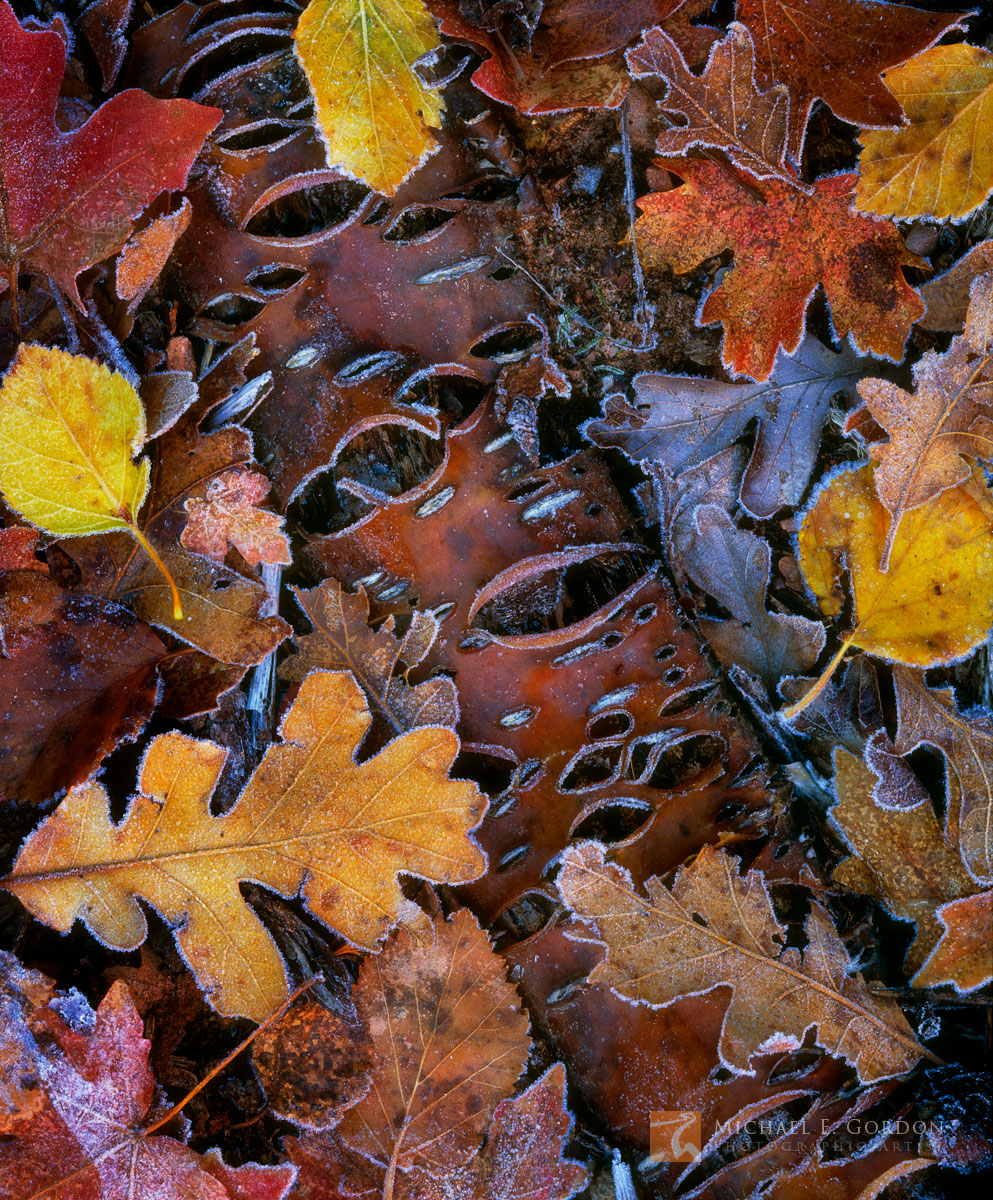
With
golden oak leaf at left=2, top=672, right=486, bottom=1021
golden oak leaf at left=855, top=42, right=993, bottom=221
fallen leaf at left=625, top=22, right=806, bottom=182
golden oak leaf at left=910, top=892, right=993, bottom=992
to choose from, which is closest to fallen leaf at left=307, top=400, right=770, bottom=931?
golden oak leaf at left=2, top=672, right=486, bottom=1021

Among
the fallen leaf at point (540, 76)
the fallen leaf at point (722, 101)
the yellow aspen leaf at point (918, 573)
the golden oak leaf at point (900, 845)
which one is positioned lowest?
the golden oak leaf at point (900, 845)

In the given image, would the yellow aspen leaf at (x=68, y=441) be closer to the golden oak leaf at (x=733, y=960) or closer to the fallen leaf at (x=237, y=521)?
the fallen leaf at (x=237, y=521)

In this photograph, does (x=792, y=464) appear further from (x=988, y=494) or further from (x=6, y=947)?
(x=6, y=947)

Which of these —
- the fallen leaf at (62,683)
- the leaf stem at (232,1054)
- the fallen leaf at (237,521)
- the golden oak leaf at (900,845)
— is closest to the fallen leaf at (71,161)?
the fallen leaf at (237,521)

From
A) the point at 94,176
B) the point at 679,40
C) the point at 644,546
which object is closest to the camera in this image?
the point at 94,176

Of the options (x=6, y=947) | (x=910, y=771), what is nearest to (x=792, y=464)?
(x=910, y=771)

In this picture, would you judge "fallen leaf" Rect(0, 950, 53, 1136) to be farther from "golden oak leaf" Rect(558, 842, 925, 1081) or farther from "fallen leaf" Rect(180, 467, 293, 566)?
"golden oak leaf" Rect(558, 842, 925, 1081)

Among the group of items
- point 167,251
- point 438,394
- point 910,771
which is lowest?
point 910,771
